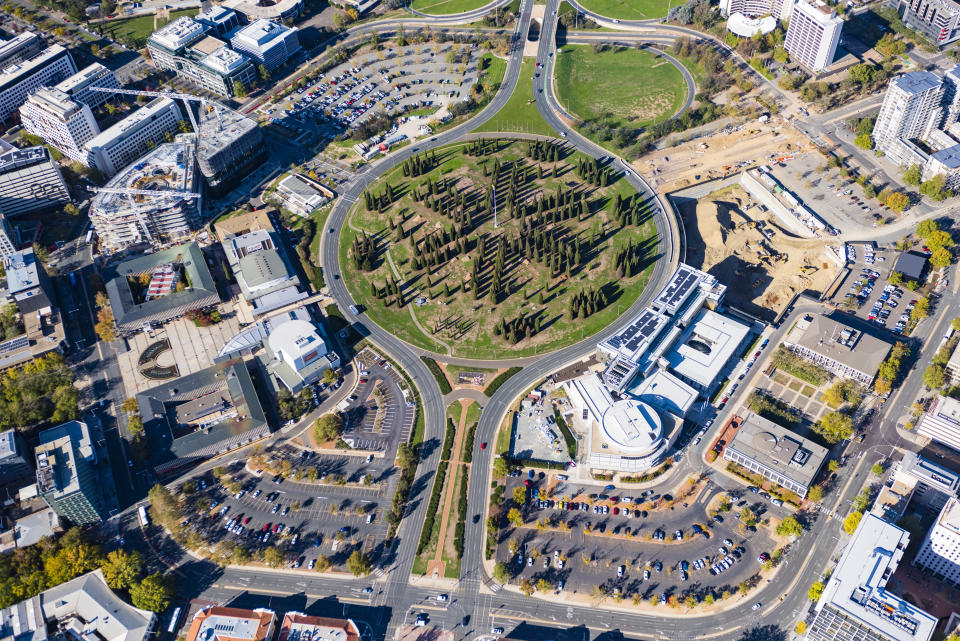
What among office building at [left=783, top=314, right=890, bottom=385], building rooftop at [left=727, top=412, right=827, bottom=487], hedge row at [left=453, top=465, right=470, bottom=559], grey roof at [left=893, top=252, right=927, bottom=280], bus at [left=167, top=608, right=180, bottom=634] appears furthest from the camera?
grey roof at [left=893, top=252, right=927, bottom=280]

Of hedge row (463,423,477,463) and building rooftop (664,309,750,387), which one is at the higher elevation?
building rooftop (664,309,750,387)

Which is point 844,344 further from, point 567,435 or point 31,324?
point 31,324

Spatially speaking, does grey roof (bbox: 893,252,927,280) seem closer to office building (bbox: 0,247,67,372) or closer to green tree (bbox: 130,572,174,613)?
green tree (bbox: 130,572,174,613)

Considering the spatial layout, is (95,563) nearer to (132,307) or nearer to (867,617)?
(132,307)

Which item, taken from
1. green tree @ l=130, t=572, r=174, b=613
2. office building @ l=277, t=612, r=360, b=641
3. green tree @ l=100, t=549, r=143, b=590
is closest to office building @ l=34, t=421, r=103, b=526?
green tree @ l=100, t=549, r=143, b=590

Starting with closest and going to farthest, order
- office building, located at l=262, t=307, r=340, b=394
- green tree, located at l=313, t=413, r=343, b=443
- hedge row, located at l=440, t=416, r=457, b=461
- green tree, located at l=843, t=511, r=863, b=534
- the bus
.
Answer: the bus → green tree, located at l=843, t=511, r=863, b=534 → hedge row, located at l=440, t=416, r=457, b=461 → green tree, located at l=313, t=413, r=343, b=443 → office building, located at l=262, t=307, r=340, b=394

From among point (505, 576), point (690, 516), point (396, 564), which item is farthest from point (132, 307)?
point (690, 516)

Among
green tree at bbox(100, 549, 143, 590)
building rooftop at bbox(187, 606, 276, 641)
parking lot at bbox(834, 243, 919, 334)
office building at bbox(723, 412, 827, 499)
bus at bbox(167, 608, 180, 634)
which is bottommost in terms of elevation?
bus at bbox(167, 608, 180, 634)
